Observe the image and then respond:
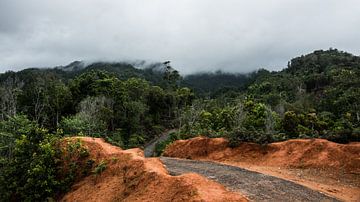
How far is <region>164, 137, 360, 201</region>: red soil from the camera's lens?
13625 mm

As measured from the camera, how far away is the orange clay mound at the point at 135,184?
9914 mm

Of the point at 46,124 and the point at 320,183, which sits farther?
the point at 46,124

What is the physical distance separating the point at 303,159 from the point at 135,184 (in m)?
7.83

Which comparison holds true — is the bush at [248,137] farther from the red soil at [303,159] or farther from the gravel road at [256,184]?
the gravel road at [256,184]

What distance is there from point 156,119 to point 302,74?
42.1 meters

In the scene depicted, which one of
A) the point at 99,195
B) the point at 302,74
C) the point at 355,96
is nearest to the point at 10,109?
the point at 99,195

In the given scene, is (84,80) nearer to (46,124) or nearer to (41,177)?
(46,124)

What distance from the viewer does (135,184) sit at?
1199 cm

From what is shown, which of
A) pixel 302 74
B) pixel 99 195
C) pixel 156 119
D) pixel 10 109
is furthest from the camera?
pixel 302 74

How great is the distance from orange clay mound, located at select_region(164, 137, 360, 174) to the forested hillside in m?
0.65

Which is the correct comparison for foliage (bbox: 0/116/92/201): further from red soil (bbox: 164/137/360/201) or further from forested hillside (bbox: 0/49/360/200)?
red soil (bbox: 164/137/360/201)

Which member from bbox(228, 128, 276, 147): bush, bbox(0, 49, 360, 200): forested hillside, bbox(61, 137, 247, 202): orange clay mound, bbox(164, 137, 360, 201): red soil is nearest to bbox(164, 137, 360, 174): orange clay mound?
bbox(164, 137, 360, 201): red soil

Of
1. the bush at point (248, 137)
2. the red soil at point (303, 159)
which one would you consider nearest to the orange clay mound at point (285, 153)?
the red soil at point (303, 159)

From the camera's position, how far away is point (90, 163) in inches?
571
